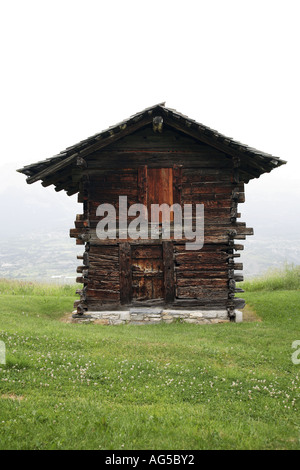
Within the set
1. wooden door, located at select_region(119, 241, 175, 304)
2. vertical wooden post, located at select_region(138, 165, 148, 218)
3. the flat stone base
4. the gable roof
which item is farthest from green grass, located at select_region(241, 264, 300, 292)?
vertical wooden post, located at select_region(138, 165, 148, 218)

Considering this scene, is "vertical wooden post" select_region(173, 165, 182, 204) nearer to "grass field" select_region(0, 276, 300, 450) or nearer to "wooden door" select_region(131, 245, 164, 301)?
"wooden door" select_region(131, 245, 164, 301)

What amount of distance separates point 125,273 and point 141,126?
5.30 meters

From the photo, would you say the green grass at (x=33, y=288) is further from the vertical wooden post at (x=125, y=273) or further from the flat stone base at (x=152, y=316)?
the vertical wooden post at (x=125, y=273)

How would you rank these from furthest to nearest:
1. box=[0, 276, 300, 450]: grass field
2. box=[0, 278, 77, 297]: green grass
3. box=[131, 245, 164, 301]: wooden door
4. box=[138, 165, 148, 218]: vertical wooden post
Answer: box=[0, 278, 77, 297]: green grass < box=[131, 245, 164, 301]: wooden door < box=[138, 165, 148, 218]: vertical wooden post < box=[0, 276, 300, 450]: grass field

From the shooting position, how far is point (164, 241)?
13.4 meters

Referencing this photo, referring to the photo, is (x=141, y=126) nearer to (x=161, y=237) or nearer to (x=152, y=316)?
(x=161, y=237)

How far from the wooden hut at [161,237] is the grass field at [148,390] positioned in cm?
230

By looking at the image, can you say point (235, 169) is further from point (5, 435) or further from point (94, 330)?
point (5, 435)

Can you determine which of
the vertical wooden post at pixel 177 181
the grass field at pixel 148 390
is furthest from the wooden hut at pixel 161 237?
the grass field at pixel 148 390

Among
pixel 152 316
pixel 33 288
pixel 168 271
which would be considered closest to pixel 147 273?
pixel 168 271

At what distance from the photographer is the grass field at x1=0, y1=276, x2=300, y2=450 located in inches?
185

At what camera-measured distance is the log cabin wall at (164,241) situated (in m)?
13.4

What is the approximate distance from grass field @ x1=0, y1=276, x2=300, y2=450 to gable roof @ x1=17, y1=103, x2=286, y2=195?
5.36 m
